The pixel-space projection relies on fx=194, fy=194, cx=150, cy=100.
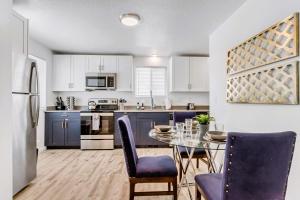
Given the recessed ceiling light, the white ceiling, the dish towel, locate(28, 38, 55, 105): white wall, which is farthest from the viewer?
the dish towel

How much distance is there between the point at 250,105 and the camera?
2.24 meters

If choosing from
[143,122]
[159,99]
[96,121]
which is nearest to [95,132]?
[96,121]

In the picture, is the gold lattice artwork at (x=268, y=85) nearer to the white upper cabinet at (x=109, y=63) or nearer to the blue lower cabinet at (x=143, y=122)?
the blue lower cabinet at (x=143, y=122)

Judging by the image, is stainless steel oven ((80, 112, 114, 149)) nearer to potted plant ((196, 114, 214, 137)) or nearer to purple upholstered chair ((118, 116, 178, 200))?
purple upholstered chair ((118, 116, 178, 200))

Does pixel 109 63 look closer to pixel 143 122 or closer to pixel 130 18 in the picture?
pixel 143 122

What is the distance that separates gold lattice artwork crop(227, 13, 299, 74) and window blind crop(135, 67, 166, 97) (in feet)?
9.13

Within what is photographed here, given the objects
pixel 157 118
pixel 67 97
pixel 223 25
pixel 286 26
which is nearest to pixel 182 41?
pixel 223 25

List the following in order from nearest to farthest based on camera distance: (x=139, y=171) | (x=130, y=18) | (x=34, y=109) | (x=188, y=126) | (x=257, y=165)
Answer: (x=257, y=165)
(x=139, y=171)
(x=188, y=126)
(x=34, y=109)
(x=130, y=18)

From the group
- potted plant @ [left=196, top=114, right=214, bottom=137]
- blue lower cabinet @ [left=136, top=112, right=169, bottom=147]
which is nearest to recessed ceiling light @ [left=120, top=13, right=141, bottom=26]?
potted plant @ [left=196, top=114, right=214, bottom=137]

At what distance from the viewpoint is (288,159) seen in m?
1.16

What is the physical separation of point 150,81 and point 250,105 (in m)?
3.28

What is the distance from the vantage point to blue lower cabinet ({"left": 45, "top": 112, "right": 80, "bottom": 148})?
4398 millimetres

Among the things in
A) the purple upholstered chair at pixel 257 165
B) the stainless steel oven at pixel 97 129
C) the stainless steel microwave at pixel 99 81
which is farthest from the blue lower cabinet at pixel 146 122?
the purple upholstered chair at pixel 257 165

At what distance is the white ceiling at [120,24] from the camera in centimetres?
243
